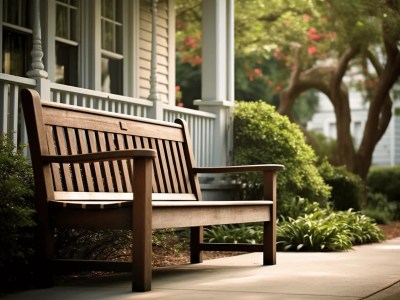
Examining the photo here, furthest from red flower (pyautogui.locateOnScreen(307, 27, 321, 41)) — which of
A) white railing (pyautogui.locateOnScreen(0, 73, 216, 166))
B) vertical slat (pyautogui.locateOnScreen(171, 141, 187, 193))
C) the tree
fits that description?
vertical slat (pyautogui.locateOnScreen(171, 141, 187, 193))

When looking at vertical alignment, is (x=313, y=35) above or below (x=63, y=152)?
above

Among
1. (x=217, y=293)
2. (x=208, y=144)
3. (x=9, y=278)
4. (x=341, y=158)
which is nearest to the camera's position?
(x=217, y=293)

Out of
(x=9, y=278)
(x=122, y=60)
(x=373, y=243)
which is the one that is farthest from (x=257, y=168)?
(x=122, y=60)

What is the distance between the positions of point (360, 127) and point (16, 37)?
27203mm

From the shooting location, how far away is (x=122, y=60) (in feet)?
37.2

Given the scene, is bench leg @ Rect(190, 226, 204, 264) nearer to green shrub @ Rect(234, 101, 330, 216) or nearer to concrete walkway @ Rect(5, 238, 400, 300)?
concrete walkway @ Rect(5, 238, 400, 300)

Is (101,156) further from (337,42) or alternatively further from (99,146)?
(337,42)

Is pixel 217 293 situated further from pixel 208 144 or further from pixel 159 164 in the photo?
pixel 208 144

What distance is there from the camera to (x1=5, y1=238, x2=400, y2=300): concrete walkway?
→ 4969 mm

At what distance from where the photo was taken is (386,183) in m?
20.6

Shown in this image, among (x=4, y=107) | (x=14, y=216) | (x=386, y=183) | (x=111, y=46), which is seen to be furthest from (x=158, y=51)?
(x=386, y=183)

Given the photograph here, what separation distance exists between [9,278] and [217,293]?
1.40 meters

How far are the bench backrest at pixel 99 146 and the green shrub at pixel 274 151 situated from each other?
3611mm

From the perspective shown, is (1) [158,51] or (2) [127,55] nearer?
(2) [127,55]
